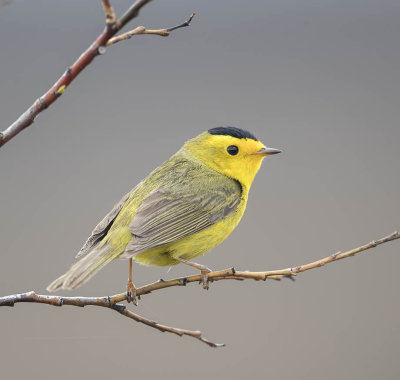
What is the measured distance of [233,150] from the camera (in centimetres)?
275

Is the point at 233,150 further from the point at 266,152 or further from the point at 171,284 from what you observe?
the point at 171,284

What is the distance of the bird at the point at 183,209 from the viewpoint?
2.24 meters

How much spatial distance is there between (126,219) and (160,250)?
0.20 m

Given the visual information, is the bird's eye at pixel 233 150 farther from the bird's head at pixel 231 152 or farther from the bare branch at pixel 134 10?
the bare branch at pixel 134 10

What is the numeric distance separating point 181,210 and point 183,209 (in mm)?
18

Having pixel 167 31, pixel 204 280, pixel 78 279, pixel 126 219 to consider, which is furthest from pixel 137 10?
pixel 126 219

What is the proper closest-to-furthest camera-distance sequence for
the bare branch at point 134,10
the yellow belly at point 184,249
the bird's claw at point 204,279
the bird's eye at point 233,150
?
1. the bare branch at point 134,10
2. the bird's claw at point 204,279
3. the yellow belly at point 184,249
4. the bird's eye at point 233,150

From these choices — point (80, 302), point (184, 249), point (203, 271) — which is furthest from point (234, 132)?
point (80, 302)

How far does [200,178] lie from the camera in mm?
2682

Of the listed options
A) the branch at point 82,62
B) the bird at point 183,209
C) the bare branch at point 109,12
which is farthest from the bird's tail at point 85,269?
the bare branch at point 109,12

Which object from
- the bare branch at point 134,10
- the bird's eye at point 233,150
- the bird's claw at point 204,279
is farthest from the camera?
the bird's eye at point 233,150

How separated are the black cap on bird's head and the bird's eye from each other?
6 centimetres

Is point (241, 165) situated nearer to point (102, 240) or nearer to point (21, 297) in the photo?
point (102, 240)

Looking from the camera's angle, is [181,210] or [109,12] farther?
[181,210]
